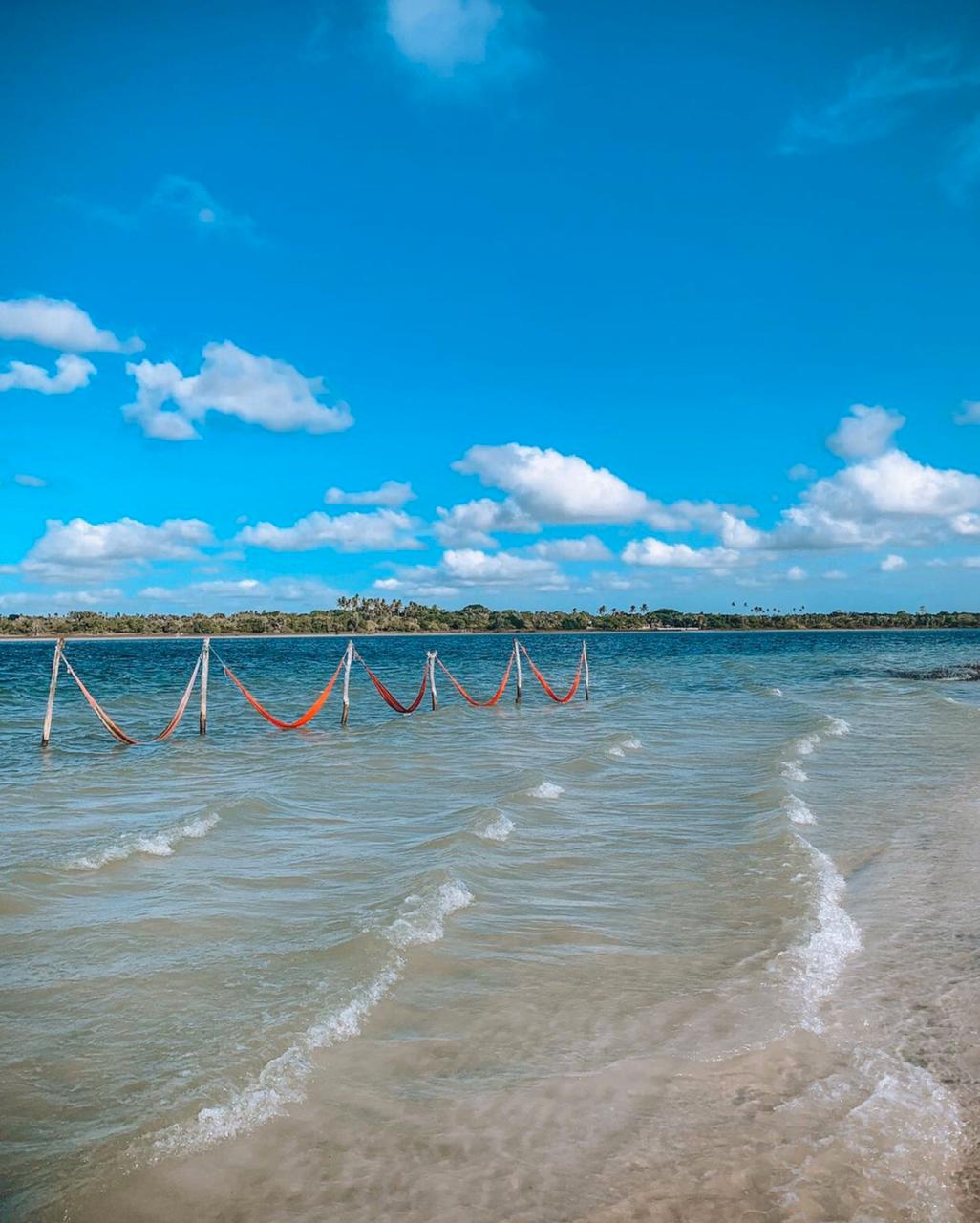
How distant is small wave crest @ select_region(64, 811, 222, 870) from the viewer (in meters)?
10.6

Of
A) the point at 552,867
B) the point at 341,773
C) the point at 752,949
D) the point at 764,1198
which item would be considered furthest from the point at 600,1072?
the point at 341,773

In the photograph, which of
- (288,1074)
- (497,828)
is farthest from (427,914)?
(497,828)

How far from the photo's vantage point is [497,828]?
491 inches

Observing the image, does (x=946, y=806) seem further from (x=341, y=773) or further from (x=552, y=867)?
(x=341, y=773)

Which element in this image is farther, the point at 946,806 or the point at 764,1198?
the point at 946,806

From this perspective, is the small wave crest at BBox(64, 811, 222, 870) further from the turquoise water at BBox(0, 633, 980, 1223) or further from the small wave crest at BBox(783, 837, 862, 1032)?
the small wave crest at BBox(783, 837, 862, 1032)

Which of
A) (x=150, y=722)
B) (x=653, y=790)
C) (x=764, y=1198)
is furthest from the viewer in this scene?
(x=150, y=722)

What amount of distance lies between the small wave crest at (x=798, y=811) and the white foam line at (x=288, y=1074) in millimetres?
6849

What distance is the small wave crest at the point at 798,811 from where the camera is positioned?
1291 centimetres

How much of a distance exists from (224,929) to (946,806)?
11291 mm

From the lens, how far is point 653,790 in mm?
15906

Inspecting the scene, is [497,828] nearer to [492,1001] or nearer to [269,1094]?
[492,1001]

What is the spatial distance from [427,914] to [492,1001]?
1.99m

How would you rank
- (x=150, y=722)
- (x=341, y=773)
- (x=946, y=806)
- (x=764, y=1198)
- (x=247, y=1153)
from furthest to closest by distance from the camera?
(x=150, y=722), (x=341, y=773), (x=946, y=806), (x=247, y=1153), (x=764, y=1198)
